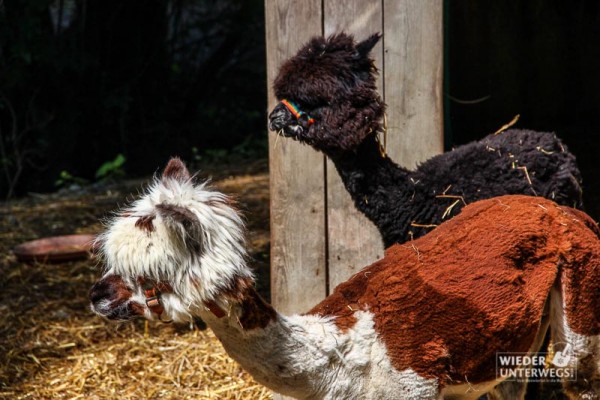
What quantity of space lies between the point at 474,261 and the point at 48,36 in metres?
8.16

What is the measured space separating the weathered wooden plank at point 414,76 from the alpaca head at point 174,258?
1.49 m

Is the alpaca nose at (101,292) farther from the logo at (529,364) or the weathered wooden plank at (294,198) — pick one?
the weathered wooden plank at (294,198)

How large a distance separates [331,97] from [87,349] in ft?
7.91

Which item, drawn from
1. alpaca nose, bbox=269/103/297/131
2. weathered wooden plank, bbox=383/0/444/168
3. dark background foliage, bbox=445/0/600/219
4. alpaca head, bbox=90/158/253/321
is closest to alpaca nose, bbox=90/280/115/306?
alpaca head, bbox=90/158/253/321

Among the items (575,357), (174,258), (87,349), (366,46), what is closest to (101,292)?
(174,258)

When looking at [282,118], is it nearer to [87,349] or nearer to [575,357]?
[575,357]

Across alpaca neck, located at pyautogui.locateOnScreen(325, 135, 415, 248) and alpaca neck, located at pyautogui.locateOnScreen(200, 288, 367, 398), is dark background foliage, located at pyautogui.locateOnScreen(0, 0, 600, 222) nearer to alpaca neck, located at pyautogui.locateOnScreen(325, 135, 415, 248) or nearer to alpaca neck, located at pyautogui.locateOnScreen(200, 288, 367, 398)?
alpaca neck, located at pyautogui.locateOnScreen(325, 135, 415, 248)

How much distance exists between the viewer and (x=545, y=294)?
2729mm

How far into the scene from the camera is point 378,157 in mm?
3514

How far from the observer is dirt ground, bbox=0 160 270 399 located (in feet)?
13.9

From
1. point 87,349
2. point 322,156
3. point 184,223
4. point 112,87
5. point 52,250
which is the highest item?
point 112,87

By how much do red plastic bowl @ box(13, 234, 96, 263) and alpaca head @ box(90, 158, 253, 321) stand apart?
361 centimetres

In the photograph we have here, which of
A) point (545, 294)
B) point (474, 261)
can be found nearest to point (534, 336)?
point (545, 294)

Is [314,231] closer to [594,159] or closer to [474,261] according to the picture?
[474,261]
